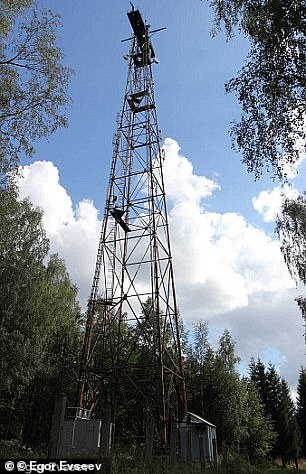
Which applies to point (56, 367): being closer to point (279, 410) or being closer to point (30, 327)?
point (30, 327)

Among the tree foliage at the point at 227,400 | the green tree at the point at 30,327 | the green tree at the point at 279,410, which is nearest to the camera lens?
the green tree at the point at 30,327

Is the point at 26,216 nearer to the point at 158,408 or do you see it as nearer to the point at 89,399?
the point at 89,399

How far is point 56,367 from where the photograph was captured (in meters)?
22.8

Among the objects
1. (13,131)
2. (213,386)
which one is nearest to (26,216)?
(13,131)

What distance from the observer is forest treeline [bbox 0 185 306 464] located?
61.5 ft

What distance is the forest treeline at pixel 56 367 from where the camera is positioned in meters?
18.7

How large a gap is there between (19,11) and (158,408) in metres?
12.3
